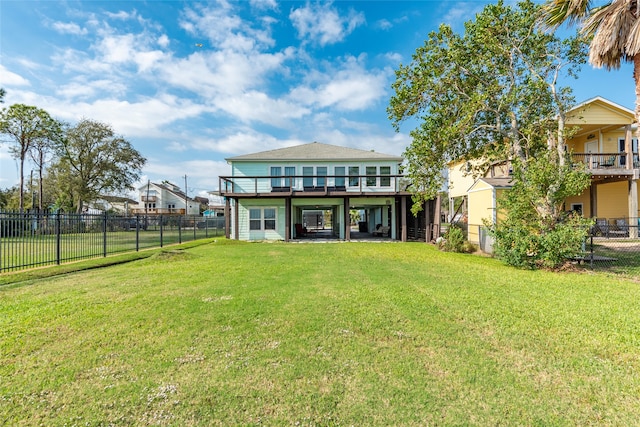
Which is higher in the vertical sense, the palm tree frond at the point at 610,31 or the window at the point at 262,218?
the palm tree frond at the point at 610,31

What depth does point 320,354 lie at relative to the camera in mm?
3246

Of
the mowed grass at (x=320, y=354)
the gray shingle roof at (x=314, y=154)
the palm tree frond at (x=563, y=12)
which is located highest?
the palm tree frond at (x=563, y=12)

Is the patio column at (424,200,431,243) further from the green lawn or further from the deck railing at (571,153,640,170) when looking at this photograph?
the green lawn

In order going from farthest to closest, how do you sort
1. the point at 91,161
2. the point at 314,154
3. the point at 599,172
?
1. the point at 91,161
2. the point at 314,154
3. the point at 599,172

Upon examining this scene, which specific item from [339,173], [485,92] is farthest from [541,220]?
[339,173]

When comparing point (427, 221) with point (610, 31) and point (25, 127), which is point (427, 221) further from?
point (25, 127)

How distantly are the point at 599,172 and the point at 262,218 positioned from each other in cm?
1835

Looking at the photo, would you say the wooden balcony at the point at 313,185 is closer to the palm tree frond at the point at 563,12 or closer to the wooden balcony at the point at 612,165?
the wooden balcony at the point at 612,165

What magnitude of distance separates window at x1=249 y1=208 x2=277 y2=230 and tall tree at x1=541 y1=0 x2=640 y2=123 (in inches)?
604

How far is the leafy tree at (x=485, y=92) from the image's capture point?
1019cm

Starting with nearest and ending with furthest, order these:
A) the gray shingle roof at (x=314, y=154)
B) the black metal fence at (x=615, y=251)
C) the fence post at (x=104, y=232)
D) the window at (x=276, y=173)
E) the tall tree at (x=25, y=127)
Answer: the black metal fence at (x=615, y=251) → the fence post at (x=104, y=232) → the gray shingle roof at (x=314, y=154) → the window at (x=276, y=173) → the tall tree at (x=25, y=127)

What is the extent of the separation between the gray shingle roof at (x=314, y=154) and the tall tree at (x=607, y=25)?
9994 mm

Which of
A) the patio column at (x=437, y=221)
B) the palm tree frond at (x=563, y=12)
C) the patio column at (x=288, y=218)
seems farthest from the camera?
the patio column at (x=288, y=218)

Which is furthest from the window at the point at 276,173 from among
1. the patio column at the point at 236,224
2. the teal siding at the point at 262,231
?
the patio column at the point at 236,224
